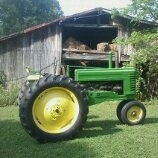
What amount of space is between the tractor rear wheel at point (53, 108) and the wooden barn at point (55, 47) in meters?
9.40

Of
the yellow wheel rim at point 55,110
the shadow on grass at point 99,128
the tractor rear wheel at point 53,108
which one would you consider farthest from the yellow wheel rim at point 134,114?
the yellow wheel rim at point 55,110

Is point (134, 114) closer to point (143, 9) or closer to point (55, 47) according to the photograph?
point (143, 9)

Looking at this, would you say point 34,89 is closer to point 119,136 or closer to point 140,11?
point 119,136

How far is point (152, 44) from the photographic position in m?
15.5

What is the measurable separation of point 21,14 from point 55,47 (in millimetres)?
32670

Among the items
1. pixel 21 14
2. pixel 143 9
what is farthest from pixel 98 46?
pixel 21 14

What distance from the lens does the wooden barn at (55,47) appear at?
57.7 ft

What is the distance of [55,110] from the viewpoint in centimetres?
803

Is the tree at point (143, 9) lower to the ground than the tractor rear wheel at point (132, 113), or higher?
higher

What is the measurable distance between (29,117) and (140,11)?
29.5 feet

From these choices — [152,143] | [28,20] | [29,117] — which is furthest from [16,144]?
[28,20]

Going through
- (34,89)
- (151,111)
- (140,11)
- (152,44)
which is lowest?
(151,111)

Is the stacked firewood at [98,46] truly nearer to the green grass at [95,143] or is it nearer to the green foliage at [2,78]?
the green foliage at [2,78]

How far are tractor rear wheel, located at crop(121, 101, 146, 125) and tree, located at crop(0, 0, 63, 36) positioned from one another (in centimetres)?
3814
